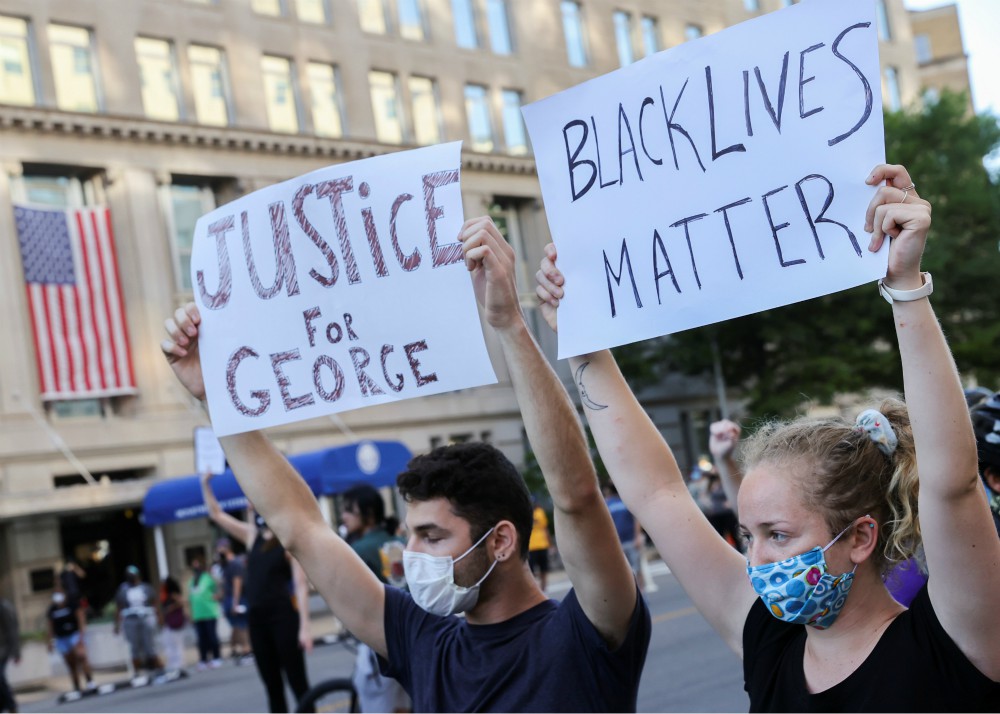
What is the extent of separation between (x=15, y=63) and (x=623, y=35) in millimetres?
21285

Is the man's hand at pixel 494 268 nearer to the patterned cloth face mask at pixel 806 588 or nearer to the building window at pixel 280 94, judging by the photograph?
the patterned cloth face mask at pixel 806 588

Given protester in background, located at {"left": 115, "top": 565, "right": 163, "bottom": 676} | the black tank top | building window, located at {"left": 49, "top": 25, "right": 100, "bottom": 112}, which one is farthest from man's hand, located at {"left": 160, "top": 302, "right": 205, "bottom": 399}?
building window, located at {"left": 49, "top": 25, "right": 100, "bottom": 112}

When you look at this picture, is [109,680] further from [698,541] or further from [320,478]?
[698,541]

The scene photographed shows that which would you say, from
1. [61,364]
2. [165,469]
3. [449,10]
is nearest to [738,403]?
[449,10]

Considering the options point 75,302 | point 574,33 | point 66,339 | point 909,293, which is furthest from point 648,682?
point 574,33

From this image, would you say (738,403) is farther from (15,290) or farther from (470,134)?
(15,290)

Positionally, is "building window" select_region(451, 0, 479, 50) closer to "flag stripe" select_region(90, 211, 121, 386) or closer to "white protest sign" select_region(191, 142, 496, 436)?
"flag stripe" select_region(90, 211, 121, 386)

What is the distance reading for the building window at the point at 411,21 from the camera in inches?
1359

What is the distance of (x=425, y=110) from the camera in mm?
34781

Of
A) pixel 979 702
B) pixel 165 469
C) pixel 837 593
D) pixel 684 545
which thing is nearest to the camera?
pixel 979 702

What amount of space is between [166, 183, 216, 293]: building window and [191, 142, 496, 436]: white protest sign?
25.5 m

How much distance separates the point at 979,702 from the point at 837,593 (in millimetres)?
349

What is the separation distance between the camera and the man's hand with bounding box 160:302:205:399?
3.76 metres

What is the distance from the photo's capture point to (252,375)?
3.64 m
